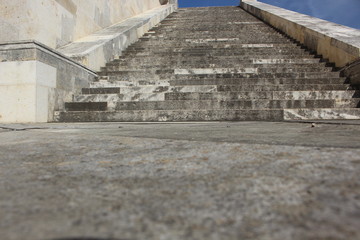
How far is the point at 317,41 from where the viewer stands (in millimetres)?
5863

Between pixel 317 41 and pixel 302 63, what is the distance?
0.97 meters

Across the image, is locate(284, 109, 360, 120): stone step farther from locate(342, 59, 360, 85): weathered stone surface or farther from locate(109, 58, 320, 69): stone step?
locate(109, 58, 320, 69): stone step

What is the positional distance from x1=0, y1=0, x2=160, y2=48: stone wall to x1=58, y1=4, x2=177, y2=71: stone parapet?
246 mm

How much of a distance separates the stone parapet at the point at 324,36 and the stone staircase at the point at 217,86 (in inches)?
11.6

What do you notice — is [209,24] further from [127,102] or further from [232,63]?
[127,102]

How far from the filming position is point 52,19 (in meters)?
5.14

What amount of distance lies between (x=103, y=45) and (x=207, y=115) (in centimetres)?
349

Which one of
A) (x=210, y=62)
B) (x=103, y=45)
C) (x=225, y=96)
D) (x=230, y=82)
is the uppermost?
(x=103, y=45)

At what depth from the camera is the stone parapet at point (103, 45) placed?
16.8ft

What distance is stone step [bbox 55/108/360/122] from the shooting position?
3525mm

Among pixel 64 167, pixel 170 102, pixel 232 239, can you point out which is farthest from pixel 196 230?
pixel 170 102

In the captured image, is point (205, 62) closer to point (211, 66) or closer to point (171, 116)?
point (211, 66)

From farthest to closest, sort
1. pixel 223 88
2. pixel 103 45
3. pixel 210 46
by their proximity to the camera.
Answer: pixel 210 46, pixel 103 45, pixel 223 88

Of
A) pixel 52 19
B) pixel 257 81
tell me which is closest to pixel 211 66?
pixel 257 81
